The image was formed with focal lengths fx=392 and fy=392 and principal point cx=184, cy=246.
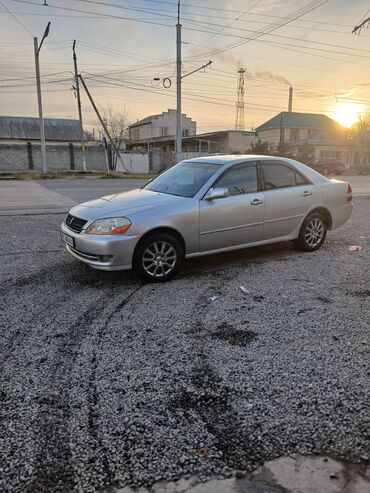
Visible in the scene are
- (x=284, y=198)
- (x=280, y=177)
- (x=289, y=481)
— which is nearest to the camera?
(x=289, y=481)

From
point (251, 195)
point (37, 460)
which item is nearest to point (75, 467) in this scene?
point (37, 460)

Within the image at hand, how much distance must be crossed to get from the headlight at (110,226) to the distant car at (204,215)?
13 millimetres

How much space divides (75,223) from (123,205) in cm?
70

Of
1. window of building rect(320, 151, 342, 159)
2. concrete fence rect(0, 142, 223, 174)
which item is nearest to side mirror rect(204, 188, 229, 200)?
concrete fence rect(0, 142, 223, 174)

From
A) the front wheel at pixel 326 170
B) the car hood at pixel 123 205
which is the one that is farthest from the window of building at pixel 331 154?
the car hood at pixel 123 205

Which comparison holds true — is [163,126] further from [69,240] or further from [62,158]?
[69,240]

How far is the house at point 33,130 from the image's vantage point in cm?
5097

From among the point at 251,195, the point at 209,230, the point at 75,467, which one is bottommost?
the point at 75,467

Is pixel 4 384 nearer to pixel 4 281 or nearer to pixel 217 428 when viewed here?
pixel 217 428

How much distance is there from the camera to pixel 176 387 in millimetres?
2922

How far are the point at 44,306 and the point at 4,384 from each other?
5.06 feet

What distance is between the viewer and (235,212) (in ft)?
18.7

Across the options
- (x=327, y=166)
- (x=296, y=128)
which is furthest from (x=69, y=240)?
(x=296, y=128)

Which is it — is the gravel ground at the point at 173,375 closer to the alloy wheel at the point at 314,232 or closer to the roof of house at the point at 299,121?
the alloy wheel at the point at 314,232
